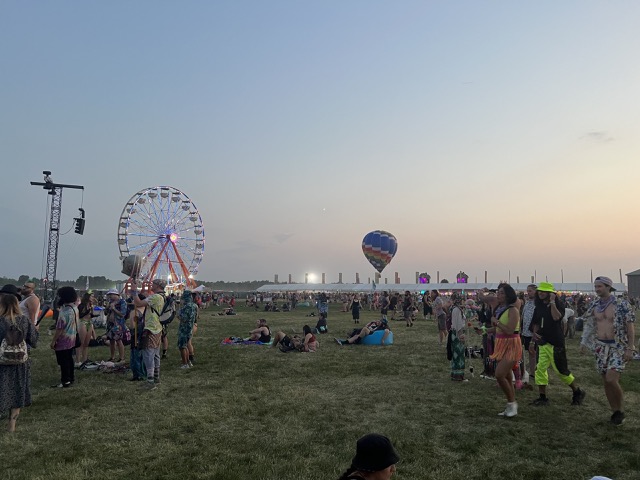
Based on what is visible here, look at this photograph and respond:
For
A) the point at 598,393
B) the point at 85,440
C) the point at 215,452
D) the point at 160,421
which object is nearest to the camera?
the point at 215,452

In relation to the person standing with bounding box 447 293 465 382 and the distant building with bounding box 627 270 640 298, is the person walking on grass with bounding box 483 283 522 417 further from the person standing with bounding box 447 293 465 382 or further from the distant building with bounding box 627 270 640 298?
the distant building with bounding box 627 270 640 298

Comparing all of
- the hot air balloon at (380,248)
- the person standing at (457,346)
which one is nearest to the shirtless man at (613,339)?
the person standing at (457,346)

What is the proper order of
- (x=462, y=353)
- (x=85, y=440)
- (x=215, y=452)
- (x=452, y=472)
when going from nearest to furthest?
(x=452, y=472) < (x=215, y=452) < (x=85, y=440) < (x=462, y=353)

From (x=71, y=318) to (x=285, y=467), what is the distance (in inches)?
213

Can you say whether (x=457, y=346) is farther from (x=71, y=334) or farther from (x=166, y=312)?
(x=71, y=334)

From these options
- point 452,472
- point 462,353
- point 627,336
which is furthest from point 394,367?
point 452,472

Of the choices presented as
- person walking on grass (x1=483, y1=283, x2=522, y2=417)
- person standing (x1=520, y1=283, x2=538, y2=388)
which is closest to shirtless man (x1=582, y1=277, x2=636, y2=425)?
person walking on grass (x1=483, y1=283, x2=522, y2=417)

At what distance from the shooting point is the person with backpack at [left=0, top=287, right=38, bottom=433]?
5.51 meters

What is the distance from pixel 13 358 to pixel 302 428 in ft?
12.5

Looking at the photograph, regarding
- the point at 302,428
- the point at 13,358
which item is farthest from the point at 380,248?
the point at 13,358

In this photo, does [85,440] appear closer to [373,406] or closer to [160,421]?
[160,421]

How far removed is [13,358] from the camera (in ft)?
18.1

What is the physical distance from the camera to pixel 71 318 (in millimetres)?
7898

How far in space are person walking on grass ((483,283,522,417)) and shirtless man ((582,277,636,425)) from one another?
1.09 metres
